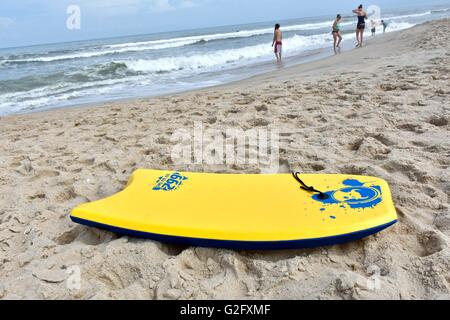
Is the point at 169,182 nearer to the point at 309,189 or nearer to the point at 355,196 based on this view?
the point at 309,189

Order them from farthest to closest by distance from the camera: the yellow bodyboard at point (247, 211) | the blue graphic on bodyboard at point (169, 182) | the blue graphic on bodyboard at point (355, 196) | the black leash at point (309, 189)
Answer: the blue graphic on bodyboard at point (169, 182)
the black leash at point (309, 189)
the blue graphic on bodyboard at point (355, 196)
the yellow bodyboard at point (247, 211)

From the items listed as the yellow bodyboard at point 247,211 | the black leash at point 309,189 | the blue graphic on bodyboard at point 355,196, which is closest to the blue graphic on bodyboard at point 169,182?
the yellow bodyboard at point 247,211

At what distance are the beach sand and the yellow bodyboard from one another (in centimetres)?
7

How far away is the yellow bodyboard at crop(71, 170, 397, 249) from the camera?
164 centimetres

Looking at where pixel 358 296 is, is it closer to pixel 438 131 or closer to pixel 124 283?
pixel 124 283

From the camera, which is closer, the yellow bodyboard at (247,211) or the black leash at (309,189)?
the yellow bodyboard at (247,211)

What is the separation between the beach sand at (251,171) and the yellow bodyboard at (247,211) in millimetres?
74

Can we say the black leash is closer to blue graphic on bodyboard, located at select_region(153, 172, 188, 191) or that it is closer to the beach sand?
the beach sand

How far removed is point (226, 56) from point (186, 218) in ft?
44.4

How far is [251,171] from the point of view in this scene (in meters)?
2.58

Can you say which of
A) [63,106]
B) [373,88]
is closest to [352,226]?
[373,88]

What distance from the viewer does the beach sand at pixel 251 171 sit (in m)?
1.48

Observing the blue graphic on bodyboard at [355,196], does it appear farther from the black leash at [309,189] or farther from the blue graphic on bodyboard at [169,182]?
the blue graphic on bodyboard at [169,182]

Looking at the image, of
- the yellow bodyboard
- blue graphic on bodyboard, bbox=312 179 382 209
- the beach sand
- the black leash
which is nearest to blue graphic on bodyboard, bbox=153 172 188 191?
the yellow bodyboard
